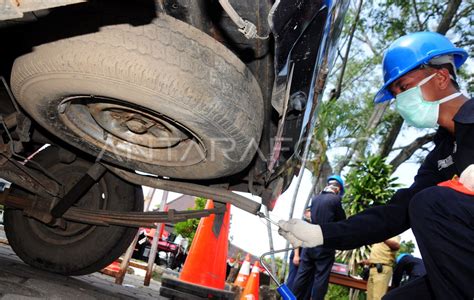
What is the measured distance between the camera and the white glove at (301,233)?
82.6 inches

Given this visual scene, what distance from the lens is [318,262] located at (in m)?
5.38

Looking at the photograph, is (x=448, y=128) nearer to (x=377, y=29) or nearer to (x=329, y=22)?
(x=329, y=22)

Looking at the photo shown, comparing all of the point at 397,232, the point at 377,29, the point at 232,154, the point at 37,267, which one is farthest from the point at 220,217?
the point at 377,29

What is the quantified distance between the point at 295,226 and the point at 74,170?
1.53 metres

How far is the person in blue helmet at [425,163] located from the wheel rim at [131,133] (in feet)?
2.29

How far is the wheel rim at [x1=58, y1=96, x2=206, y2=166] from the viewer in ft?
6.17

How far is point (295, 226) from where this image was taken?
2.16 metres

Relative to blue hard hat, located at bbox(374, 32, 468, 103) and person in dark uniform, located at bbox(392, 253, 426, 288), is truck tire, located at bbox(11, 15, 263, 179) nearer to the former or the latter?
blue hard hat, located at bbox(374, 32, 468, 103)

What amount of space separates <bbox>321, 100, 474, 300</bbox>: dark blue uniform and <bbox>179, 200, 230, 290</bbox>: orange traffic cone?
2415 mm

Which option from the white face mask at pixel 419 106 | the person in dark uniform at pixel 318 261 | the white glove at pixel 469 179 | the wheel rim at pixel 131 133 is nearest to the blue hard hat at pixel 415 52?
the white face mask at pixel 419 106

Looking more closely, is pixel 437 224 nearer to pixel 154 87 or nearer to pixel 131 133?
pixel 154 87

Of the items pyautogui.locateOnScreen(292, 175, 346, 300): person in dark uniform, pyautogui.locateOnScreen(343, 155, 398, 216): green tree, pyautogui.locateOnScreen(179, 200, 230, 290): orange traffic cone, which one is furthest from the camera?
pyautogui.locateOnScreen(343, 155, 398, 216): green tree

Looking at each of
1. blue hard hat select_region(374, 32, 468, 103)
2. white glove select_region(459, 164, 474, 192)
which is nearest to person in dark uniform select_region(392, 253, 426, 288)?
blue hard hat select_region(374, 32, 468, 103)

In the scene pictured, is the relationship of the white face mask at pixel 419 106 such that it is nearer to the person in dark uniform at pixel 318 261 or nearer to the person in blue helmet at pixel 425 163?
the person in blue helmet at pixel 425 163
